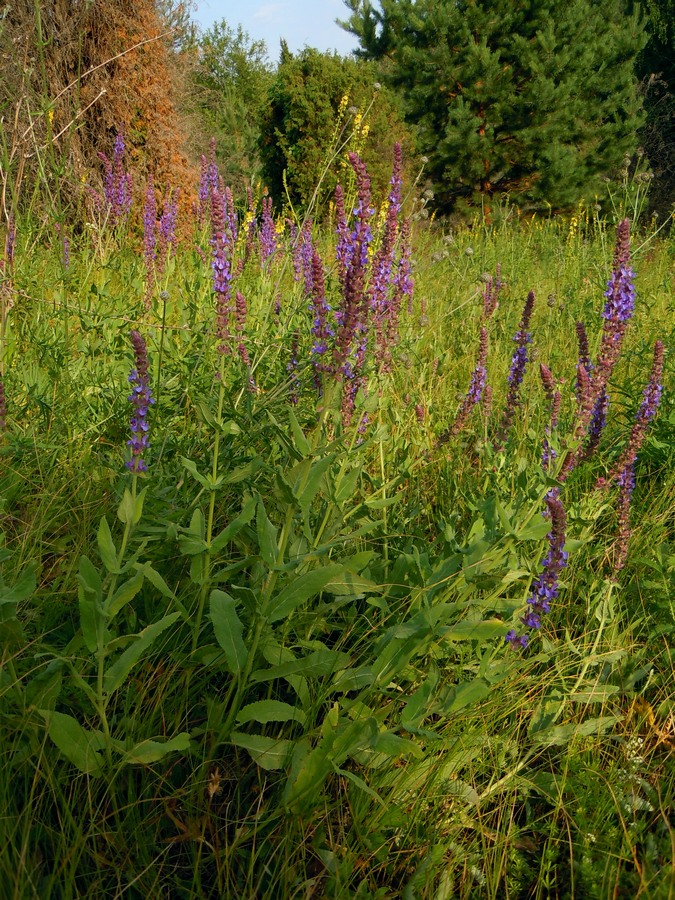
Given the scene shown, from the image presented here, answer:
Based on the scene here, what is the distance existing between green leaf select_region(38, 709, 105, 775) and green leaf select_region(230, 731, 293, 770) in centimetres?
27

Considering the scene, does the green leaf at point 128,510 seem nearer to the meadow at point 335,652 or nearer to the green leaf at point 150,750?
the meadow at point 335,652

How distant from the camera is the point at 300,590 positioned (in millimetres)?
1544

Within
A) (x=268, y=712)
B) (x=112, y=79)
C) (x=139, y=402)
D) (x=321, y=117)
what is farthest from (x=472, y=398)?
(x=321, y=117)

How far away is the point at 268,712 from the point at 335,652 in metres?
0.20

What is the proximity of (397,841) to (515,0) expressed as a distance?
54.1 feet

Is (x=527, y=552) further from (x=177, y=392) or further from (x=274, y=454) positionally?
(x=177, y=392)

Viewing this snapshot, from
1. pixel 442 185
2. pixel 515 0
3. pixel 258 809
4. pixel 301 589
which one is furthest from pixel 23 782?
pixel 515 0

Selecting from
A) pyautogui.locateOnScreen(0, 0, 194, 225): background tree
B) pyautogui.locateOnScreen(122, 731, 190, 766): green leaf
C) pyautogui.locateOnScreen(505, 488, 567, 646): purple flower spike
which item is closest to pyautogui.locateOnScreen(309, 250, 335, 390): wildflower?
pyautogui.locateOnScreen(505, 488, 567, 646): purple flower spike

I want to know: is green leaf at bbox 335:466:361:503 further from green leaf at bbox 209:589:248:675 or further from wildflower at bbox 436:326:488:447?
wildflower at bbox 436:326:488:447

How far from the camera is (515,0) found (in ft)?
46.7

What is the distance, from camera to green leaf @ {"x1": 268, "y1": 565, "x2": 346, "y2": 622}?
1521mm

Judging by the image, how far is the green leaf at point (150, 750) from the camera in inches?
55.1

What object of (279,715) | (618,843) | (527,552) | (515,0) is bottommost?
(618,843)

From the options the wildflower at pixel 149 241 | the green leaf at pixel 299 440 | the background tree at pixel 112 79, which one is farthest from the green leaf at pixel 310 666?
the background tree at pixel 112 79
